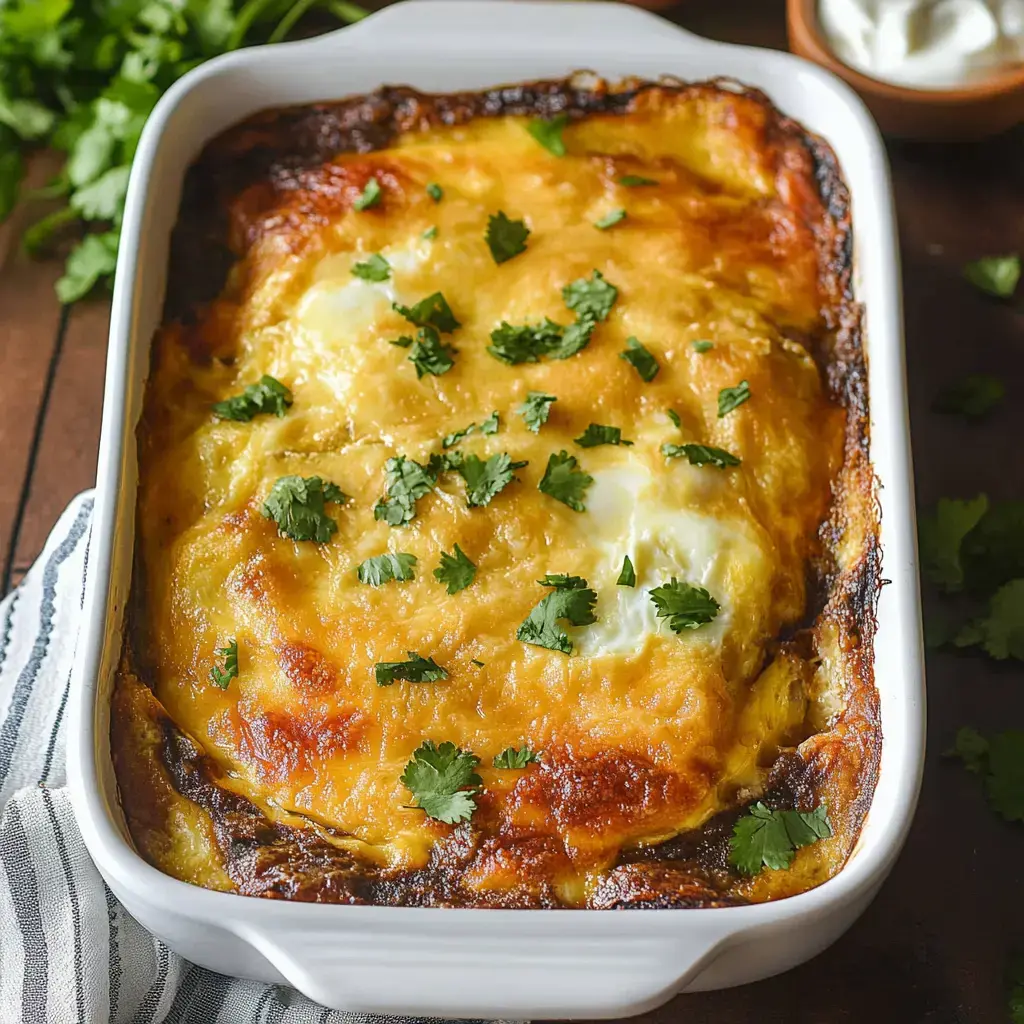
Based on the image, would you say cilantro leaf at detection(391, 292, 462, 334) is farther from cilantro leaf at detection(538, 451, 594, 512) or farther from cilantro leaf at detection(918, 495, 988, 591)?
cilantro leaf at detection(918, 495, 988, 591)

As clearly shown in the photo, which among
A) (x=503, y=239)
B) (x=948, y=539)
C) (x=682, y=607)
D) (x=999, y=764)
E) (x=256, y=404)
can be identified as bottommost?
(x=999, y=764)

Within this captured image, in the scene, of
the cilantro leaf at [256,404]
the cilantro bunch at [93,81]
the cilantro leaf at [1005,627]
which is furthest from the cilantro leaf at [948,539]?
the cilantro bunch at [93,81]

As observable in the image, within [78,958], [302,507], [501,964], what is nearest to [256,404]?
[302,507]

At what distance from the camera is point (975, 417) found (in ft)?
8.91

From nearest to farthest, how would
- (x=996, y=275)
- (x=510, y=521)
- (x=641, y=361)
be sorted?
(x=510, y=521)
(x=641, y=361)
(x=996, y=275)

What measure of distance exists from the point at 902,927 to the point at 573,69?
175 centimetres

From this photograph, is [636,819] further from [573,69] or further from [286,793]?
[573,69]

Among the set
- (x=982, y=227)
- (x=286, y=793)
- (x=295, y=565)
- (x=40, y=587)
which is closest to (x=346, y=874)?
(x=286, y=793)

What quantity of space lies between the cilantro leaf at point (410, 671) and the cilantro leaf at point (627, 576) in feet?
1.06

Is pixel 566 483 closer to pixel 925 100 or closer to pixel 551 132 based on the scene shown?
pixel 551 132

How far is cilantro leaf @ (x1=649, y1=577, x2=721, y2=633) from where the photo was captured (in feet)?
6.82

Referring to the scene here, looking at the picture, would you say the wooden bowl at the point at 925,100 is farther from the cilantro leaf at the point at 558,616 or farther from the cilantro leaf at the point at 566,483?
the cilantro leaf at the point at 558,616

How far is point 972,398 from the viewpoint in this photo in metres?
2.70

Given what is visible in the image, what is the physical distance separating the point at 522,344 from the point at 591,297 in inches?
6.5
